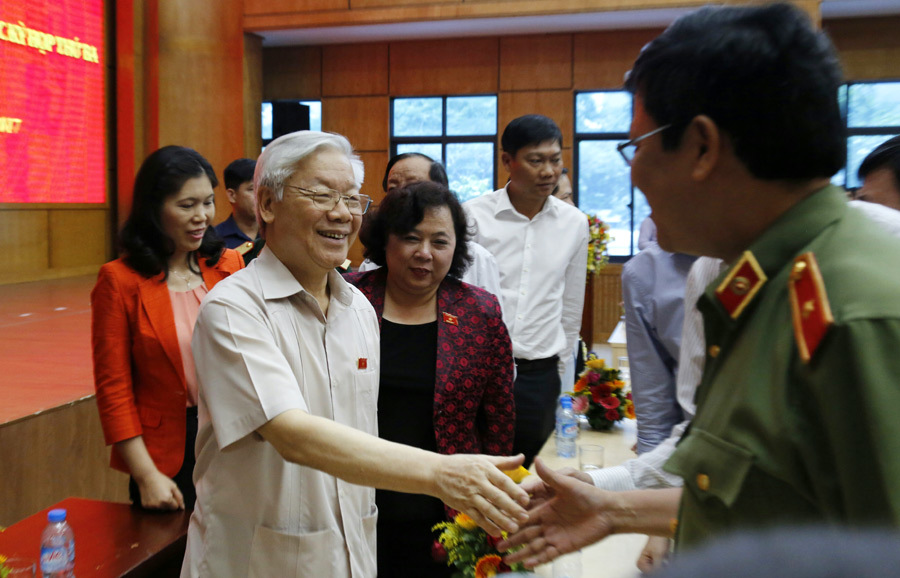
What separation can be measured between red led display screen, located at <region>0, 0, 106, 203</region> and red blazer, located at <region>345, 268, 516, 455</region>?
5.87 metres

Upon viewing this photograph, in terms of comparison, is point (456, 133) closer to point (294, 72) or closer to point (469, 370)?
point (294, 72)

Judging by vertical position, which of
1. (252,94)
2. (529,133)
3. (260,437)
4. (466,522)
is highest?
(252,94)

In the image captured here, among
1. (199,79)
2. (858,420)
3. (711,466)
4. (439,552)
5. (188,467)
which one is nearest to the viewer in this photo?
(858,420)

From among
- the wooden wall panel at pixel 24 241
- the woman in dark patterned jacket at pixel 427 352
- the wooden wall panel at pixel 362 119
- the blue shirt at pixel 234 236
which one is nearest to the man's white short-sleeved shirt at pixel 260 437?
the woman in dark patterned jacket at pixel 427 352

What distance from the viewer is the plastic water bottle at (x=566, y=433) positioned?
2.97 meters

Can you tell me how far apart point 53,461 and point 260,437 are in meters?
2.45

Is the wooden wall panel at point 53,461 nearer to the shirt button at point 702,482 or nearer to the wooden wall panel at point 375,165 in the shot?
the shirt button at point 702,482

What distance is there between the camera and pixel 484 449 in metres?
2.39

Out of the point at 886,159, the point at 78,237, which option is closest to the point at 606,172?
the point at 78,237

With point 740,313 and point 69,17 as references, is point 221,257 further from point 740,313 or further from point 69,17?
point 69,17

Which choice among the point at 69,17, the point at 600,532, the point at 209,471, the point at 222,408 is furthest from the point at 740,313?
the point at 69,17

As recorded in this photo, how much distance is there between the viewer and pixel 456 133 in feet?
31.9

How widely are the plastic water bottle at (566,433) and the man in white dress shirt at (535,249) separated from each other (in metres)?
0.25

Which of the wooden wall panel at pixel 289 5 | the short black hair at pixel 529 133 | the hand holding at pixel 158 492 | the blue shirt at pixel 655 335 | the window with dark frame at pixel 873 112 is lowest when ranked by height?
the hand holding at pixel 158 492
